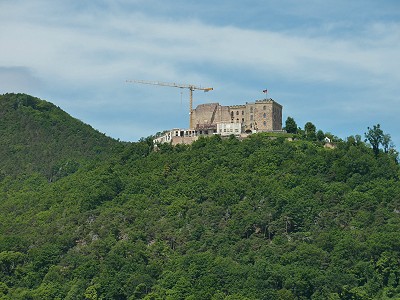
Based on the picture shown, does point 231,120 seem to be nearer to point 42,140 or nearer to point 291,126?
point 291,126

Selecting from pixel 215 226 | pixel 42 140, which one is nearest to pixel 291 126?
pixel 215 226

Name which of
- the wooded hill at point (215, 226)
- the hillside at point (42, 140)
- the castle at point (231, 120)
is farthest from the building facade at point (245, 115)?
the hillside at point (42, 140)

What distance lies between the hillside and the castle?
19.4 metres

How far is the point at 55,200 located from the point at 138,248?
23162 mm

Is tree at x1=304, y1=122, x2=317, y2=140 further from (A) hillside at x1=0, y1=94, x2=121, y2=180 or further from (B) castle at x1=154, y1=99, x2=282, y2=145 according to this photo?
(A) hillside at x1=0, y1=94, x2=121, y2=180

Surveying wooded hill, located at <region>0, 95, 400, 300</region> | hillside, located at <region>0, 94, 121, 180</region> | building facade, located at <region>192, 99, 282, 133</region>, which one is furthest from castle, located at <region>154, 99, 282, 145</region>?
hillside, located at <region>0, 94, 121, 180</region>

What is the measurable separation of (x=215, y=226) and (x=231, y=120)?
28739 mm

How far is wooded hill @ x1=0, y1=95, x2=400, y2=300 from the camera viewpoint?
118 m

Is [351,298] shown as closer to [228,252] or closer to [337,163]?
[228,252]

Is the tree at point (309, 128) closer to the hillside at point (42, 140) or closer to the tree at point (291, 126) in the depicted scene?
the tree at point (291, 126)

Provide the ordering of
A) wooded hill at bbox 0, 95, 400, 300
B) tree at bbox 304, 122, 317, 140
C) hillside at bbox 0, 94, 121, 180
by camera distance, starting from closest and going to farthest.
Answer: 1. wooded hill at bbox 0, 95, 400, 300
2. tree at bbox 304, 122, 317, 140
3. hillside at bbox 0, 94, 121, 180

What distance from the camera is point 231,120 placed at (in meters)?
155

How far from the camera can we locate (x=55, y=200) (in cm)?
14688

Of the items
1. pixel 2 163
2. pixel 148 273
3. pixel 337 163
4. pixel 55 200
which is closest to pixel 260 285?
pixel 148 273
